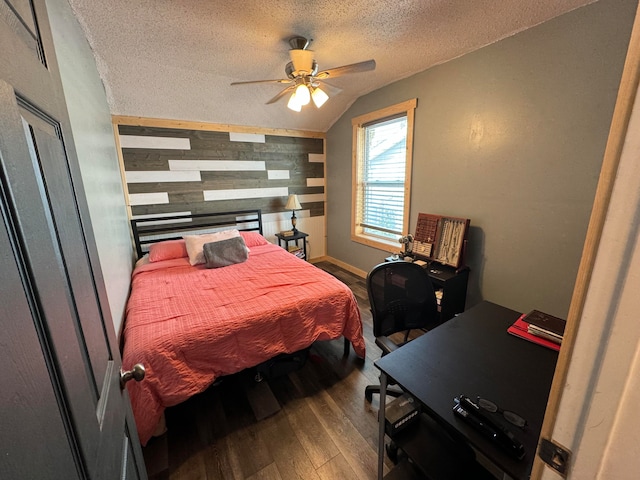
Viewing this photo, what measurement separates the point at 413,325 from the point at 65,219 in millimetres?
1685

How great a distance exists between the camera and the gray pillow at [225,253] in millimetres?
2629

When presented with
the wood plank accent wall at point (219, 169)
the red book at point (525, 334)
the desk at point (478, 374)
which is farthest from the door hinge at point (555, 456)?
the wood plank accent wall at point (219, 169)

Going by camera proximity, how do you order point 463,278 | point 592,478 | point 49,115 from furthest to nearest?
point 463,278 → point 49,115 → point 592,478

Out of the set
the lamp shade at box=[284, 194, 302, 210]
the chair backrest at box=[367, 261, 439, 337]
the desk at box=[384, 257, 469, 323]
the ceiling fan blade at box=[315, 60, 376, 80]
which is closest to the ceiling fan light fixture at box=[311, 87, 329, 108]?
the ceiling fan blade at box=[315, 60, 376, 80]

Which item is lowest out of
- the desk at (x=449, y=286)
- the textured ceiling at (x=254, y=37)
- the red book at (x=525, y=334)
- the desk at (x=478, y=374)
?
the desk at (x=449, y=286)

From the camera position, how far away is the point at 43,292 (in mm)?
413

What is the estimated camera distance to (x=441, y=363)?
3.59 ft

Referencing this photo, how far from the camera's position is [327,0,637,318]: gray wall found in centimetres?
164

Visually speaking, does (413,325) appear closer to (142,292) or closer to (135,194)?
(142,292)

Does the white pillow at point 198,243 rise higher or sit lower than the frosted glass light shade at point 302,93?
lower

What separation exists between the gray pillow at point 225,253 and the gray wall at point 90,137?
0.72 meters

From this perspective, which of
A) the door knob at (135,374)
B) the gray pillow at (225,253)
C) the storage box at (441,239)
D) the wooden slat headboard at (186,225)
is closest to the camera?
the door knob at (135,374)

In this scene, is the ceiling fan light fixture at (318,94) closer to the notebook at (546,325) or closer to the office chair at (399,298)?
the office chair at (399,298)

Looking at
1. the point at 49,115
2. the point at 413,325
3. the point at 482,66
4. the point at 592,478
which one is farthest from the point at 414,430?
the point at 482,66
